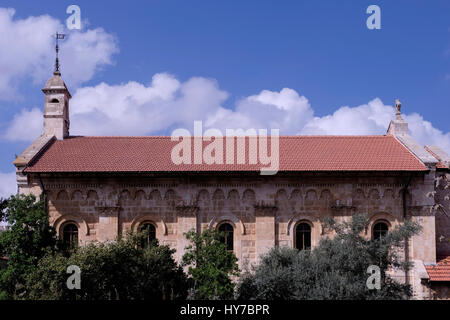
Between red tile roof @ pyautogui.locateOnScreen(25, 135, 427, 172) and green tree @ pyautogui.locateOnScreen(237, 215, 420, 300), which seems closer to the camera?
green tree @ pyautogui.locateOnScreen(237, 215, 420, 300)

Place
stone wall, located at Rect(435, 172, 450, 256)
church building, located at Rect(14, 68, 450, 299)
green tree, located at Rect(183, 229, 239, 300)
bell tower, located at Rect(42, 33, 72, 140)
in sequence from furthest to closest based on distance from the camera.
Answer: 1. bell tower, located at Rect(42, 33, 72, 140)
2. stone wall, located at Rect(435, 172, 450, 256)
3. church building, located at Rect(14, 68, 450, 299)
4. green tree, located at Rect(183, 229, 239, 300)

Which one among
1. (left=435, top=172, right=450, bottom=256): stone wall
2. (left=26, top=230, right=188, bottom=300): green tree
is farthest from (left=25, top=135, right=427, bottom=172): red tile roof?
(left=26, top=230, right=188, bottom=300): green tree

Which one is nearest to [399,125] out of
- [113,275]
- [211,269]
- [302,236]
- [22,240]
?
[302,236]

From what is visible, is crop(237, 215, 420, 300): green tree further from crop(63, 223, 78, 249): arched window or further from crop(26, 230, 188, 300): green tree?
crop(63, 223, 78, 249): arched window

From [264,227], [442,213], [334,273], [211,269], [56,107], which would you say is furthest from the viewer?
[56,107]

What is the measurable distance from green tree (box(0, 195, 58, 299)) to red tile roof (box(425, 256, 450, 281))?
1805 centimetres

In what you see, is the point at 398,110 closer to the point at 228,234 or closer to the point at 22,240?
the point at 228,234

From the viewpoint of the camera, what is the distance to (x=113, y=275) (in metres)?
22.5

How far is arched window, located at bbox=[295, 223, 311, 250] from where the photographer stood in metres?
28.1

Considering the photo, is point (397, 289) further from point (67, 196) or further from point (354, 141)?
point (67, 196)

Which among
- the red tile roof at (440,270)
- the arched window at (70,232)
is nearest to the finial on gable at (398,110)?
the red tile roof at (440,270)

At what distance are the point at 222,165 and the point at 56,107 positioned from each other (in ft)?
35.4

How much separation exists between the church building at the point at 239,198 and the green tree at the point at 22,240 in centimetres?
159
